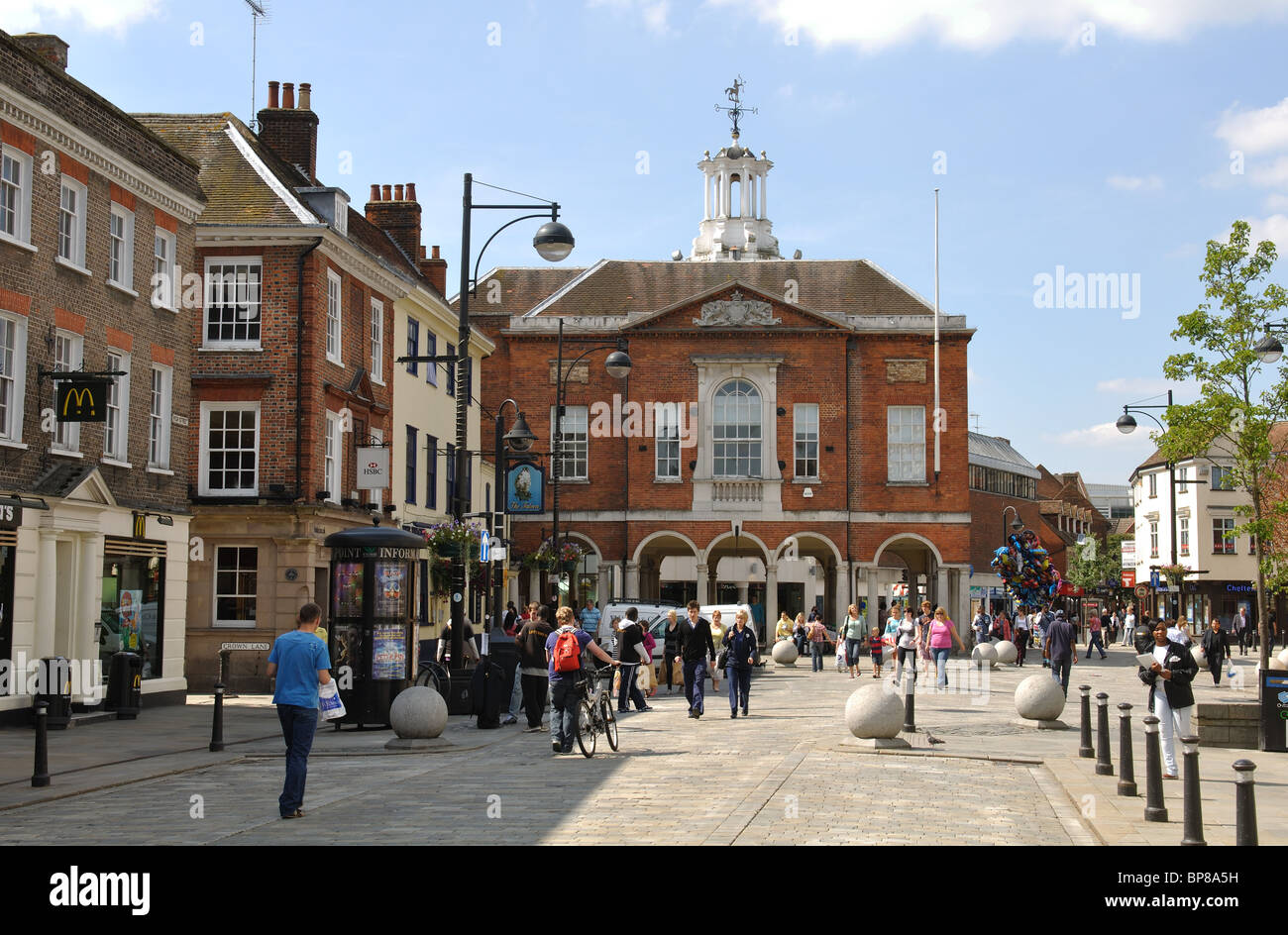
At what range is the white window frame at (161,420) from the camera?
24328 mm

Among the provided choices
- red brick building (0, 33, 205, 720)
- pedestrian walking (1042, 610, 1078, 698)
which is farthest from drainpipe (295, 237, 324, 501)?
pedestrian walking (1042, 610, 1078, 698)

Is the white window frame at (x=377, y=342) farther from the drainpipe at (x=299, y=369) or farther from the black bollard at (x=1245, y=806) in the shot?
the black bollard at (x=1245, y=806)

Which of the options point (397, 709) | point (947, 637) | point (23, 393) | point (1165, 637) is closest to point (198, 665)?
point (23, 393)

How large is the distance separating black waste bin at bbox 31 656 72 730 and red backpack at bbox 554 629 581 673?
26.4 ft

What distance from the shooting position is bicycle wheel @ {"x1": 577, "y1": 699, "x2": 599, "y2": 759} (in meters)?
16.4

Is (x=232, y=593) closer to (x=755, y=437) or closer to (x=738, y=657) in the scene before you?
(x=738, y=657)

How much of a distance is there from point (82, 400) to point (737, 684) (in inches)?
431

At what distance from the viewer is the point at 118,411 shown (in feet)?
75.3

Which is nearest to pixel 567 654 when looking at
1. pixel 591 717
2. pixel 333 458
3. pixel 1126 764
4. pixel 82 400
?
pixel 591 717

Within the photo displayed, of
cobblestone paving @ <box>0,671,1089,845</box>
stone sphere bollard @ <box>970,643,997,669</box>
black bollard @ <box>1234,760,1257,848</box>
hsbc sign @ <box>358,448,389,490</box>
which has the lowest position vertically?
stone sphere bollard @ <box>970,643,997,669</box>

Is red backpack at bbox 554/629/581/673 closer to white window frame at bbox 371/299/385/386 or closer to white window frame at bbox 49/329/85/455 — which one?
white window frame at bbox 49/329/85/455

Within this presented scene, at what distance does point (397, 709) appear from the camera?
56.5 ft

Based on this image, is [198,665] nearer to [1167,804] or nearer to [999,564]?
[1167,804]
